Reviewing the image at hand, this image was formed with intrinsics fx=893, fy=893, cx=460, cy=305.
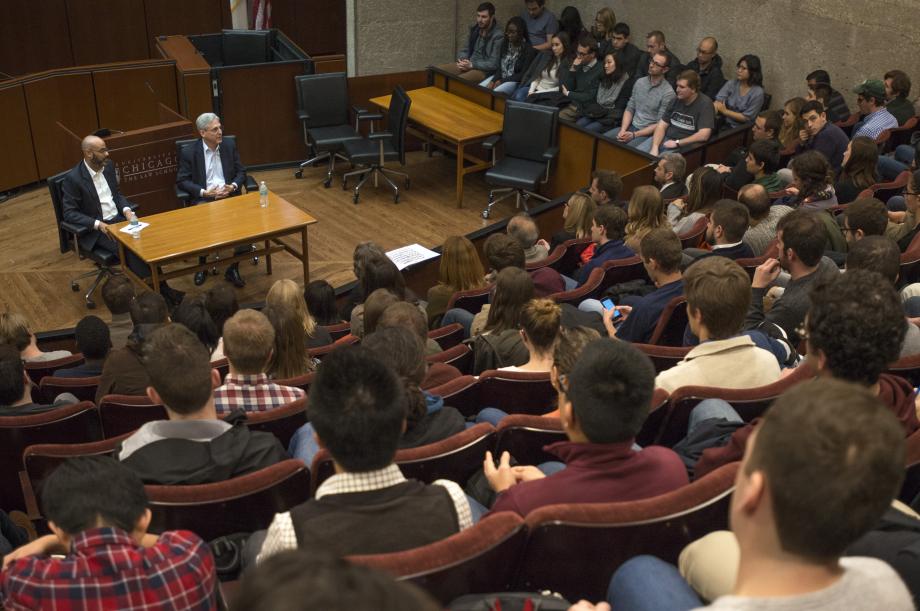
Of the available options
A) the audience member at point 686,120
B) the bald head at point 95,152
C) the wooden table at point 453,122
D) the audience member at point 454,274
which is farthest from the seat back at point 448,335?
the wooden table at point 453,122

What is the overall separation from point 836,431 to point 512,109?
715 centimetres

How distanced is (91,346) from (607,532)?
3104mm

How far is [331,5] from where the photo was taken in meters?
11.7

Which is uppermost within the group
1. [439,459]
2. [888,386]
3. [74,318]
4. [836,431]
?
[836,431]

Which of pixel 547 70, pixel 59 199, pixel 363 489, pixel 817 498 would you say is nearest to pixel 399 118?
pixel 547 70

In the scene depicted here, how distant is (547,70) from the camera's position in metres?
8.97

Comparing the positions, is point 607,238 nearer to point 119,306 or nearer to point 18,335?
point 119,306

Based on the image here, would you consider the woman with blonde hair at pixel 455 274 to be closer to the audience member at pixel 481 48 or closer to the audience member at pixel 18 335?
the audience member at pixel 18 335

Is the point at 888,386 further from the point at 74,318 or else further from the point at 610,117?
the point at 610,117

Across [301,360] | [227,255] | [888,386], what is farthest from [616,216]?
[227,255]

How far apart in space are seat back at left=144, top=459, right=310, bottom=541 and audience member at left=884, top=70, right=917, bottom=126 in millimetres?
6400

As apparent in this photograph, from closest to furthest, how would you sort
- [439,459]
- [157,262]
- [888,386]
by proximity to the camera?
[888,386] < [439,459] < [157,262]

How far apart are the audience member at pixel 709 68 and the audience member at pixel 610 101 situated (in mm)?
638

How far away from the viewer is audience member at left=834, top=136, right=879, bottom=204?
5.88m
